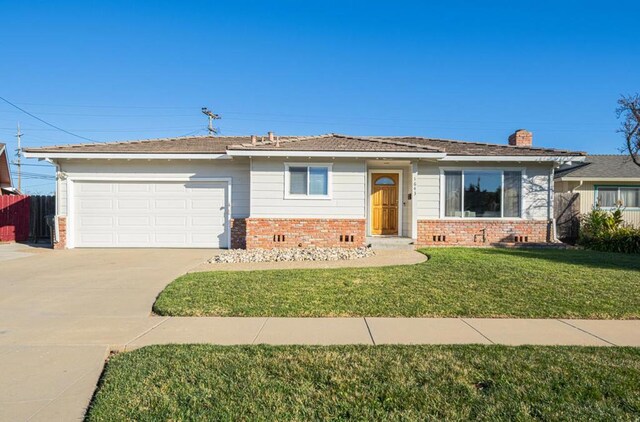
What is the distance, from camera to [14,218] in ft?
53.6

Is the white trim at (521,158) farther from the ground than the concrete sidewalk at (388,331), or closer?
farther from the ground

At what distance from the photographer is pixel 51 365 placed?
4.06 metres

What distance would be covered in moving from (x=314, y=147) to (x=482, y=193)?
6.27 meters

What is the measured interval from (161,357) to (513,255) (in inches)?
395

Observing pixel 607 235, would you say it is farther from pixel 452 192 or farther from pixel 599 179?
pixel 599 179

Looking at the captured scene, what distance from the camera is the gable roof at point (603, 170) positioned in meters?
20.5

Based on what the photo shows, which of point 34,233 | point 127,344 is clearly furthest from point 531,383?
point 34,233

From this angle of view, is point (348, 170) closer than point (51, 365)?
No

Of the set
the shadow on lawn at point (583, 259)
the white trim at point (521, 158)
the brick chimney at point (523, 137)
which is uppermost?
the brick chimney at point (523, 137)

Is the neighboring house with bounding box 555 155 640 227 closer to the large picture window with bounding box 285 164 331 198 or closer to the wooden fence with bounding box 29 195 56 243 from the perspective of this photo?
the large picture window with bounding box 285 164 331 198

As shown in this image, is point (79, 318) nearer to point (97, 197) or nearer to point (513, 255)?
point (97, 197)

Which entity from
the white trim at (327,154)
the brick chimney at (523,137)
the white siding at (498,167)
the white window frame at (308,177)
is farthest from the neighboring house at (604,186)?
the white window frame at (308,177)

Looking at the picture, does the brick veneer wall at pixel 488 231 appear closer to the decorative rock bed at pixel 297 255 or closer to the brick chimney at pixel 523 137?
the decorative rock bed at pixel 297 255

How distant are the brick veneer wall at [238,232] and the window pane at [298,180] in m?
2.13
